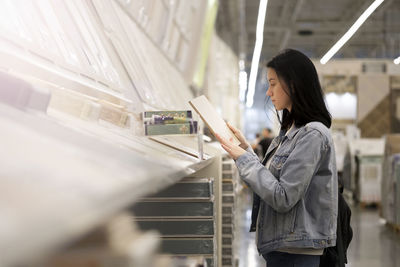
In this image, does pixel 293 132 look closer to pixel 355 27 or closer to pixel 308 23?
pixel 355 27

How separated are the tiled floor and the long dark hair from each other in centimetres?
356

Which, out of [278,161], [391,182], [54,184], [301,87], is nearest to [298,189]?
[278,161]

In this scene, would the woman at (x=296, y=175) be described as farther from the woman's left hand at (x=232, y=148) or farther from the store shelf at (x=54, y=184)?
the store shelf at (x=54, y=184)

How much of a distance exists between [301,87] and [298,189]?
440 mm

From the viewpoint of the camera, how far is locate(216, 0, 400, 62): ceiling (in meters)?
18.6

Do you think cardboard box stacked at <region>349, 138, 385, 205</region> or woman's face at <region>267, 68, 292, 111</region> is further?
cardboard box stacked at <region>349, 138, 385, 205</region>

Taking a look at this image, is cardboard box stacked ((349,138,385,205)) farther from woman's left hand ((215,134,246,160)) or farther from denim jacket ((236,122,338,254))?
woman's left hand ((215,134,246,160))

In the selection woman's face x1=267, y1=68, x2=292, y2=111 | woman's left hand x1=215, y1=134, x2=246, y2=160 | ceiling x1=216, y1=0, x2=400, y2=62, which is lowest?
woman's left hand x1=215, y1=134, x2=246, y2=160

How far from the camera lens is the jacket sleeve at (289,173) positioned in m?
2.15

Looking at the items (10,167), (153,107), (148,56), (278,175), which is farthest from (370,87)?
(10,167)

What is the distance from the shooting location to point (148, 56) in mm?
5188

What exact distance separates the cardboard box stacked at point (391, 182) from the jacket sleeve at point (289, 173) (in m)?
6.29

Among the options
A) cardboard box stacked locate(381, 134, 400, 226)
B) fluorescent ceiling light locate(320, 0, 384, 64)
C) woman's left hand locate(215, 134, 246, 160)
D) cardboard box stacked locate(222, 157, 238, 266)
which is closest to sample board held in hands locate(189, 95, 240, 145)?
woman's left hand locate(215, 134, 246, 160)

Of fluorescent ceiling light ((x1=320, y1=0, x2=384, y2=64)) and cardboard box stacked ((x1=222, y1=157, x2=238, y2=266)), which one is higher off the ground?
fluorescent ceiling light ((x1=320, y1=0, x2=384, y2=64))
